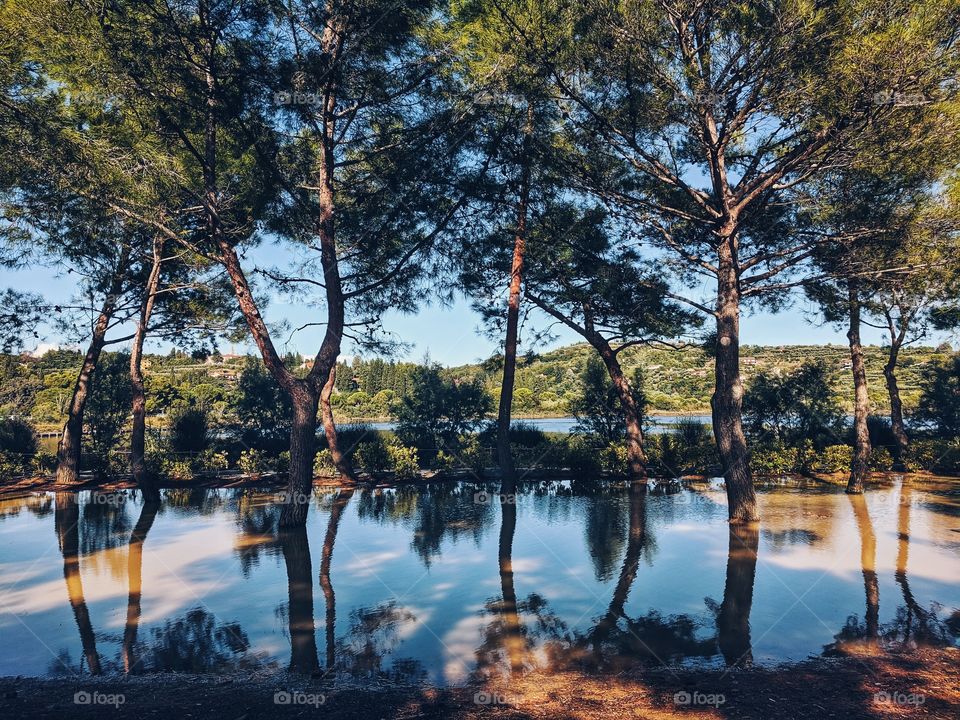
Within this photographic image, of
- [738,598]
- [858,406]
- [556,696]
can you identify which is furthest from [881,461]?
[556,696]

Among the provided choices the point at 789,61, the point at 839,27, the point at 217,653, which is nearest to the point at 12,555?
the point at 217,653

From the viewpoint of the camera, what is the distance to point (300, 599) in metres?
7.74

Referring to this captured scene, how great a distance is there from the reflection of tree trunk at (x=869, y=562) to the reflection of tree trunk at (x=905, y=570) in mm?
277

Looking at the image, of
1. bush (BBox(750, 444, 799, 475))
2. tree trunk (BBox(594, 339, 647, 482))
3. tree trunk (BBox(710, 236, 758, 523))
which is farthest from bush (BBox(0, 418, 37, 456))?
bush (BBox(750, 444, 799, 475))

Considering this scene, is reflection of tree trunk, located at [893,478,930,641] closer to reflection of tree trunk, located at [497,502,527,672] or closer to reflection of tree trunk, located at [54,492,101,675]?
reflection of tree trunk, located at [497,502,527,672]

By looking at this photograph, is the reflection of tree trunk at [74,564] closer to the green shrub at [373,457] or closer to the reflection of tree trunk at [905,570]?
the green shrub at [373,457]

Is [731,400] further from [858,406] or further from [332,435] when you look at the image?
[332,435]

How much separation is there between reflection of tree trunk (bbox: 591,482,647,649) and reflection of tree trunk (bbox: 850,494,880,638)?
2.57 metres

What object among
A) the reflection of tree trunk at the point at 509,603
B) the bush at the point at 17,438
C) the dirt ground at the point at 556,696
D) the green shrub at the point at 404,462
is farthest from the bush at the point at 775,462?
the bush at the point at 17,438

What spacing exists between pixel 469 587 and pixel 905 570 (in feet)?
20.4

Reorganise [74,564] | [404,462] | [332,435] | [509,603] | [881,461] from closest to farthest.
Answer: [509,603], [74,564], [332,435], [881,461], [404,462]

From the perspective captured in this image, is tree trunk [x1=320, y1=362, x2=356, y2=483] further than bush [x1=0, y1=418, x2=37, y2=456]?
No

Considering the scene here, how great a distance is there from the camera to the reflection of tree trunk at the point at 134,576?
238 inches

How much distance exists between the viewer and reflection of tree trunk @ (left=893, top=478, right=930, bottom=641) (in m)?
6.54
